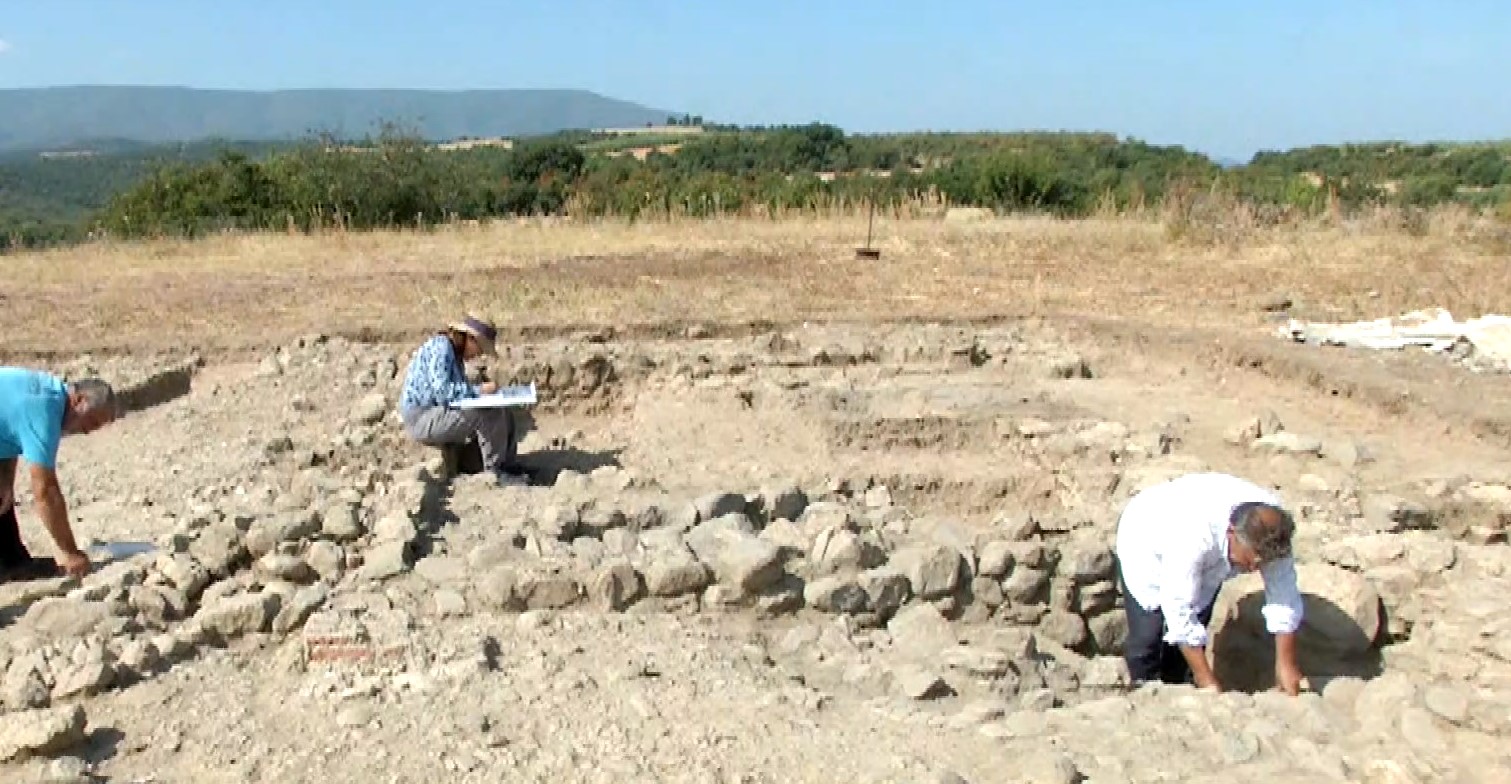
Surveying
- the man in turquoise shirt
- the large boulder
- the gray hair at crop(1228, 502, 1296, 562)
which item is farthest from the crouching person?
the gray hair at crop(1228, 502, 1296, 562)

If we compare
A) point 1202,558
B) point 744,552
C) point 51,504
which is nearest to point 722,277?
point 744,552

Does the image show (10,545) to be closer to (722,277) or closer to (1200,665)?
(1200,665)

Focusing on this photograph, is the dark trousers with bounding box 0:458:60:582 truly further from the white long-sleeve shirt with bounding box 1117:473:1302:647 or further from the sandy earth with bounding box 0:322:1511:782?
the white long-sleeve shirt with bounding box 1117:473:1302:647

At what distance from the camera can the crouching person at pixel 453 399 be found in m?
7.22

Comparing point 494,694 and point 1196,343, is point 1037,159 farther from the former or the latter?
point 494,694

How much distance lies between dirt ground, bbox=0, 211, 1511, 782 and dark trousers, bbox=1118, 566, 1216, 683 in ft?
1.02

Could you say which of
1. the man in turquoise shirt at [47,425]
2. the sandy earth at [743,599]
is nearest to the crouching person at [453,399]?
the sandy earth at [743,599]

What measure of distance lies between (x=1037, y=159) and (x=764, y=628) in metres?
24.4

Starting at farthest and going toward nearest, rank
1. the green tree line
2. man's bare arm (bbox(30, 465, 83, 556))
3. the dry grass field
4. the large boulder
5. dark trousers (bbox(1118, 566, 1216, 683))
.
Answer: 1. the green tree line
2. the dry grass field
3. the large boulder
4. dark trousers (bbox(1118, 566, 1216, 683))
5. man's bare arm (bbox(30, 465, 83, 556))

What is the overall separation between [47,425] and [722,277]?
9.91 metres

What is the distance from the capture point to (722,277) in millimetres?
14617

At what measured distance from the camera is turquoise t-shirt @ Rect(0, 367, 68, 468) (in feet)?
16.8

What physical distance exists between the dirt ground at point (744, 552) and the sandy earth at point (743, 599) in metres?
0.02

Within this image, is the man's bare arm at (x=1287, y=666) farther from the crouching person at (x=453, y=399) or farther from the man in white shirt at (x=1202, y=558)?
the crouching person at (x=453, y=399)
